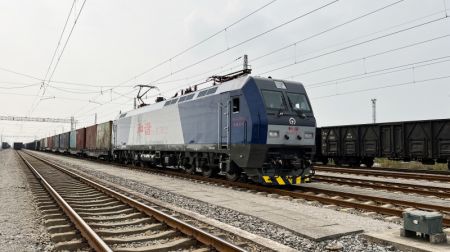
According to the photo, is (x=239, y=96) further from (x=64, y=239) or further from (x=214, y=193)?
(x=64, y=239)

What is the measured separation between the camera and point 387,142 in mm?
23828

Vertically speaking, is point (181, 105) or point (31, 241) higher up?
point (181, 105)

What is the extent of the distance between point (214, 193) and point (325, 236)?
601 cm

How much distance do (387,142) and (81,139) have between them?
107 ft

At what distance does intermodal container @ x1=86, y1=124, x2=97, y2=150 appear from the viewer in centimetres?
3662

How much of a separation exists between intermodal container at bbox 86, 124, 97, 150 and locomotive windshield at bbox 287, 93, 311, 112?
2695cm

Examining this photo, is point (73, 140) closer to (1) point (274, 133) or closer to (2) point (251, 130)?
(2) point (251, 130)

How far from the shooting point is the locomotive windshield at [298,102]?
13.5 meters

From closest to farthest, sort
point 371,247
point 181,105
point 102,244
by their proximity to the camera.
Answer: point 102,244 < point 371,247 < point 181,105

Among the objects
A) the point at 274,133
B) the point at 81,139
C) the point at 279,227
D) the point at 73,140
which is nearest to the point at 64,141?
A: the point at 73,140

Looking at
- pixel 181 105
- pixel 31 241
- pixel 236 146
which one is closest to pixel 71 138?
pixel 181 105

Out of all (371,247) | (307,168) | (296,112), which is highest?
(296,112)

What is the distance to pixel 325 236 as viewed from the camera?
6.33 m

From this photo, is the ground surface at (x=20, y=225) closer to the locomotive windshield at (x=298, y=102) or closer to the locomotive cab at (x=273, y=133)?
the locomotive cab at (x=273, y=133)
